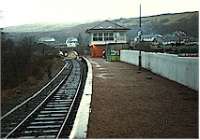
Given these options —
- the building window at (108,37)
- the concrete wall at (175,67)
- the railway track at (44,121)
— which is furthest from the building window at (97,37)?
the railway track at (44,121)

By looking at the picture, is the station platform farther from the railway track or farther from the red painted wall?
the red painted wall

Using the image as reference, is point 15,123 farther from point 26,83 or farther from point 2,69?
point 26,83

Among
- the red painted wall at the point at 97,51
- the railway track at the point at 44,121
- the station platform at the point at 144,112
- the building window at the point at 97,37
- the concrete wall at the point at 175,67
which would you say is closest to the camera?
the station platform at the point at 144,112

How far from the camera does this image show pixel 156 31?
418 ft

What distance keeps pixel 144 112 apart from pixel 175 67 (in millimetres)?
8470

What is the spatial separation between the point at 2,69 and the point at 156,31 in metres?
107

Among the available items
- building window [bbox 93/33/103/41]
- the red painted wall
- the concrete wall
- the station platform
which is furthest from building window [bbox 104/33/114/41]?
the station platform

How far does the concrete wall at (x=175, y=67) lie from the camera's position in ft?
56.4

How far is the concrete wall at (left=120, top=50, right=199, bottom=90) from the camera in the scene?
56.4 feet

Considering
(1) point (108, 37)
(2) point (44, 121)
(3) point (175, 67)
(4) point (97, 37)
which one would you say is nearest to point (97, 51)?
(4) point (97, 37)

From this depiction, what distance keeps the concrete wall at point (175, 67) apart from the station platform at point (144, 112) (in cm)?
46

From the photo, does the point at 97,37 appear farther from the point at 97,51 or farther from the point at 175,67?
the point at 175,67

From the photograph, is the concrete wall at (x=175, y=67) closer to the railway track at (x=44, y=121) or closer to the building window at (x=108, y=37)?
the railway track at (x=44, y=121)

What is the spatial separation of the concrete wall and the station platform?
0.46 m
